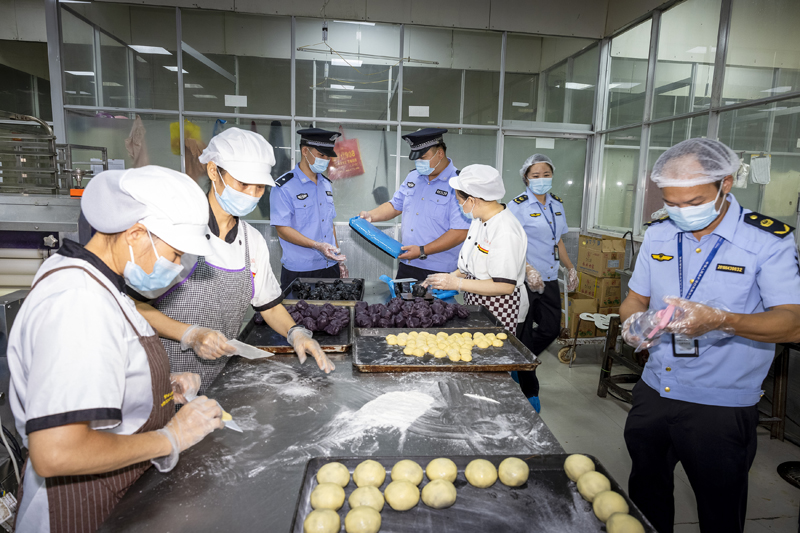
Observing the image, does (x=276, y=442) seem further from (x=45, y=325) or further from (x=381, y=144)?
(x=381, y=144)

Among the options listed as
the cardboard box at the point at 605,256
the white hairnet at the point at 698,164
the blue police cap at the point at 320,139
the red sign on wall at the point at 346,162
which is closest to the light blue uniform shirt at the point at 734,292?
the white hairnet at the point at 698,164

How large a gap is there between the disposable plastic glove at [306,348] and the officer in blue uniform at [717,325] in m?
1.20

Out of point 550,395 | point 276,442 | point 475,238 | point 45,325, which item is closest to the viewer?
point 45,325

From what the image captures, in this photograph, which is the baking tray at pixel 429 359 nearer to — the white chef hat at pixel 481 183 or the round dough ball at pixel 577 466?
the round dough ball at pixel 577 466

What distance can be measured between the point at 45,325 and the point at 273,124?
554 cm

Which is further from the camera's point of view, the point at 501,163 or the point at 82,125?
the point at 501,163

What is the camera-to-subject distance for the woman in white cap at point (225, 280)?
Answer: 1858 millimetres

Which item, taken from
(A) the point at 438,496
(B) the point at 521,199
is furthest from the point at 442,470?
(B) the point at 521,199

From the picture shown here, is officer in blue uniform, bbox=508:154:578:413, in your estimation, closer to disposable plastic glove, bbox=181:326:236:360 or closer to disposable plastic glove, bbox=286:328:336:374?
disposable plastic glove, bbox=286:328:336:374

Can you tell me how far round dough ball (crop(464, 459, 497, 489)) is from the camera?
120 cm

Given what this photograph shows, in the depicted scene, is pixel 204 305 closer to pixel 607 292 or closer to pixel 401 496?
pixel 401 496

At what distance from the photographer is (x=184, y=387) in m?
1.54

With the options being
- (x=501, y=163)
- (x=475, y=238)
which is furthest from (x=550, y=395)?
(x=501, y=163)

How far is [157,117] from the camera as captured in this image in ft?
19.1
